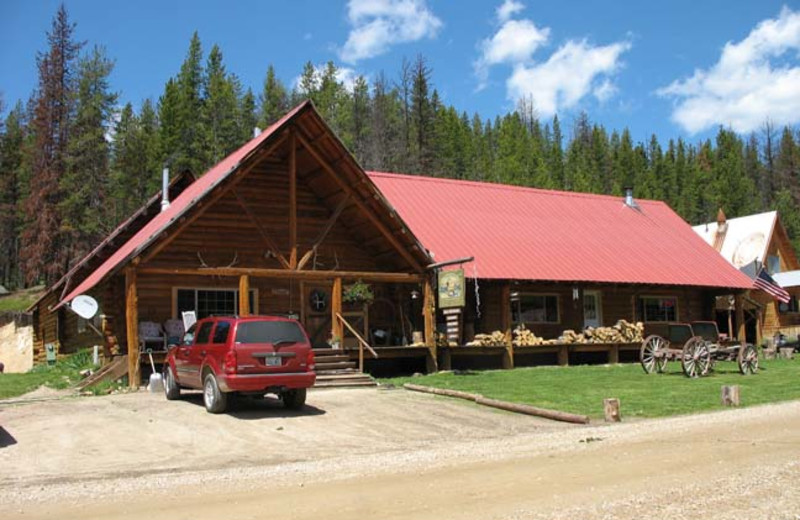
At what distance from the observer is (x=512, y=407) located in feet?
47.3

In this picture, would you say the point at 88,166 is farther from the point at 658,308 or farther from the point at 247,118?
the point at 658,308

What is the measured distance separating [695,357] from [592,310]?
25.5 ft

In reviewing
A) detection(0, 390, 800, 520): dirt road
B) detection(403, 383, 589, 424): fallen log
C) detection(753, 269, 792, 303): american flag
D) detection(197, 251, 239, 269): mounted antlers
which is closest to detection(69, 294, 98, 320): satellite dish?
detection(197, 251, 239, 269): mounted antlers

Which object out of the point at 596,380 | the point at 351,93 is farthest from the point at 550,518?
the point at 351,93

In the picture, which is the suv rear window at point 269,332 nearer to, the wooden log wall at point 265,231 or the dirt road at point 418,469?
the dirt road at point 418,469

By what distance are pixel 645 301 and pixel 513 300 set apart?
6.97 metres

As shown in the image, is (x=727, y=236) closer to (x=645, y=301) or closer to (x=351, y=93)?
(x=645, y=301)

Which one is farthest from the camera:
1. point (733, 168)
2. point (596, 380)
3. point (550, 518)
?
point (733, 168)

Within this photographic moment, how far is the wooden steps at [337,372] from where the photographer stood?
1869 cm

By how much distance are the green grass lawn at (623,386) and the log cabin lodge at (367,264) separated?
2163mm

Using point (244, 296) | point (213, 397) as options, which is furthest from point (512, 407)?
point (244, 296)

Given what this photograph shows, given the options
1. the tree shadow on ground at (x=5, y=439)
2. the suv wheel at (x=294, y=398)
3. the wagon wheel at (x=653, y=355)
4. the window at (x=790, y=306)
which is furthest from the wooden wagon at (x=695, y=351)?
the window at (x=790, y=306)

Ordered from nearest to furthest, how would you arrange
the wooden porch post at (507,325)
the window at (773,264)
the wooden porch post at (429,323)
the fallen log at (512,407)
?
1. the fallen log at (512,407)
2. the wooden porch post at (429,323)
3. the wooden porch post at (507,325)
4. the window at (773,264)

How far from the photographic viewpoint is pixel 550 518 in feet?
21.1
